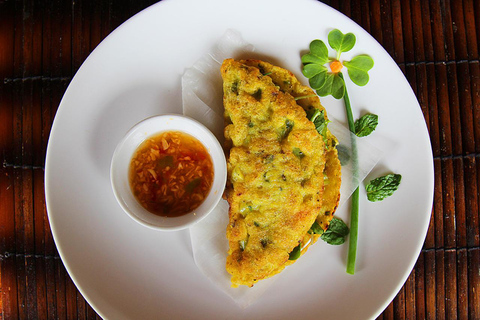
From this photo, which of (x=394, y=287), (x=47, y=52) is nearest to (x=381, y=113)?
(x=394, y=287)

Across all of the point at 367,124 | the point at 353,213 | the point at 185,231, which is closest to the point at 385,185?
the point at 353,213

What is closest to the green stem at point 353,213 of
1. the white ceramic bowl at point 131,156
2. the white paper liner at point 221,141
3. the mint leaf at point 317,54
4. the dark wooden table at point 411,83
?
the white paper liner at point 221,141

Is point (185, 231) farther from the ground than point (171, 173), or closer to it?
closer to it

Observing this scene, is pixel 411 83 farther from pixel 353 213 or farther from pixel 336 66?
pixel 353 213

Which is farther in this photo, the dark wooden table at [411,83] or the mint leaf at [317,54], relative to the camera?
the dark wooden table at [411,83]

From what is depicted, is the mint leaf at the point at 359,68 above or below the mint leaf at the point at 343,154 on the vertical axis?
above

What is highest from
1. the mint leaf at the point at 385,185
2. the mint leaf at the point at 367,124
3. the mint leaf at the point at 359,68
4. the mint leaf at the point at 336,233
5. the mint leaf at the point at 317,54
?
the mint leaf at the point at 317,54

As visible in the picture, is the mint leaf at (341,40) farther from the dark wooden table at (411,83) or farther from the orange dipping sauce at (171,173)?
the orange dipping sauce at (171,173)

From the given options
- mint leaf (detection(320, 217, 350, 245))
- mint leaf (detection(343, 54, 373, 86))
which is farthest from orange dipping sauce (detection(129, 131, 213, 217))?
mint leaf (detection(343, 54, 373, 86))
